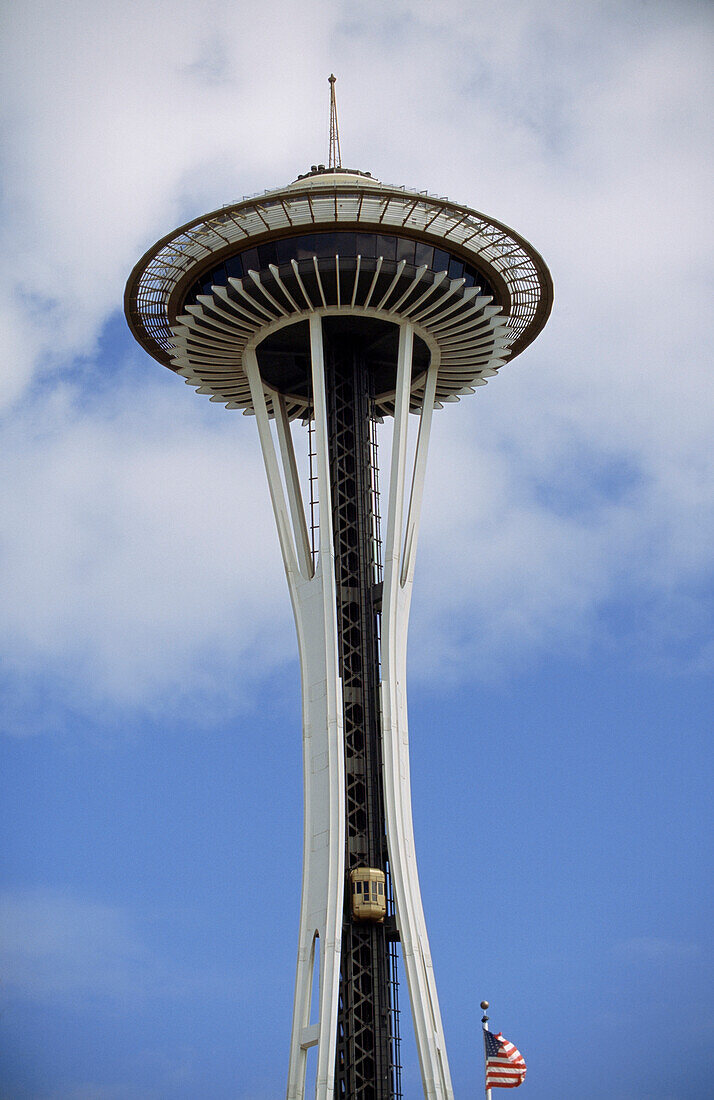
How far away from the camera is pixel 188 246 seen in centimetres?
6900

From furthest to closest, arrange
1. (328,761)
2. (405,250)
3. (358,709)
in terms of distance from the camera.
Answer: (405,250) < (358,709) < (328,761)

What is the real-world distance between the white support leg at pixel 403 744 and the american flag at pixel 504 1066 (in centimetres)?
616

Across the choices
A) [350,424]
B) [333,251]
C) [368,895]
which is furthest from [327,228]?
[368,895]

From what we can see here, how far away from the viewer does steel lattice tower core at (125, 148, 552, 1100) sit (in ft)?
211

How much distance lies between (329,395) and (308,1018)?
26416 millimetres

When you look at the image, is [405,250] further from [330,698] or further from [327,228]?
[330,698]

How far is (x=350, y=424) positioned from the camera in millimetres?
73375

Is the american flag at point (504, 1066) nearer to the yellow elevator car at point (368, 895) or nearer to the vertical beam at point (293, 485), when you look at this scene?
the yellow elevator car at point (368, 895)

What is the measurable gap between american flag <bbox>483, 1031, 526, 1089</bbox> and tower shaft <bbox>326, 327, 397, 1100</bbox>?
350 inches

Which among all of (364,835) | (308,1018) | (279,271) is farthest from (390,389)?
(308,1018)

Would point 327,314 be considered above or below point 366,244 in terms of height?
below

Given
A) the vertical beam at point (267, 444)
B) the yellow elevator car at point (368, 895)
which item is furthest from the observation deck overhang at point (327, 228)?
the yellow elevator car at point (368, 895)

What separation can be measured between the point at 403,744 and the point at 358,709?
279 cm

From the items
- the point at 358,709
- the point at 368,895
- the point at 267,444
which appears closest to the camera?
the point at 368,895
